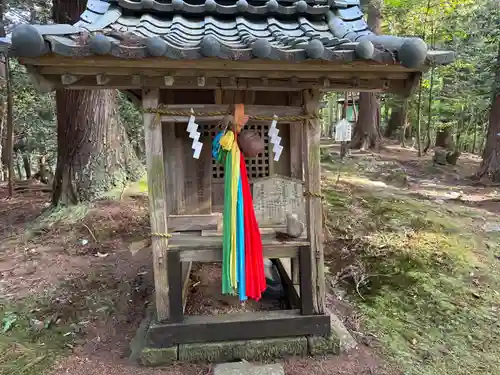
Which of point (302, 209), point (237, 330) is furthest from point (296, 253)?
point (237, 330)

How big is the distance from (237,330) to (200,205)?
1.23 m

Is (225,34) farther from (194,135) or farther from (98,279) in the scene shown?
(98,279)

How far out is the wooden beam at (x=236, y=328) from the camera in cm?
349

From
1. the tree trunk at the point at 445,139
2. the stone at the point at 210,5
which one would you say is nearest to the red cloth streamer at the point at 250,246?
the stone at the point at 210,5

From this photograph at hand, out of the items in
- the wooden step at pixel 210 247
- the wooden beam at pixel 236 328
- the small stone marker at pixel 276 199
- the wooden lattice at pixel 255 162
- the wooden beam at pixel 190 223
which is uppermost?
the wooden lattice at pixel 255 162

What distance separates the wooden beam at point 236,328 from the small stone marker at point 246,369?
23 centimetres

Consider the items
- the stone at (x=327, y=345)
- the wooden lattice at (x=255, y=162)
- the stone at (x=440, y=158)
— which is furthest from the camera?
the stone at (x=440, y=158)

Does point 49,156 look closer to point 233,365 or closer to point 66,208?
point 66,208

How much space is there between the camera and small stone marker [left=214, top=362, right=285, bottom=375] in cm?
332

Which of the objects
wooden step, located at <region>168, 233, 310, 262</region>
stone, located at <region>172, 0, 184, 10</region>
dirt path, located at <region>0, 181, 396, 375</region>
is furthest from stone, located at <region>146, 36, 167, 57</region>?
dirt path, located at <region>0, 181, 396, 375</region>

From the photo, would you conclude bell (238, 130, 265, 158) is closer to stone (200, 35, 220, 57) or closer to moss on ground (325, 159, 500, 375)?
stone (200, 35, 220, 57)

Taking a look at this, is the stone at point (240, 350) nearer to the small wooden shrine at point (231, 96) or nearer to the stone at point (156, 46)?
the small wooden shrine at point (231, 96)

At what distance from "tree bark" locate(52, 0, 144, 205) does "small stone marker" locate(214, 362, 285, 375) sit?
508cm

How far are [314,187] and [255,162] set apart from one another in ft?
2.29
